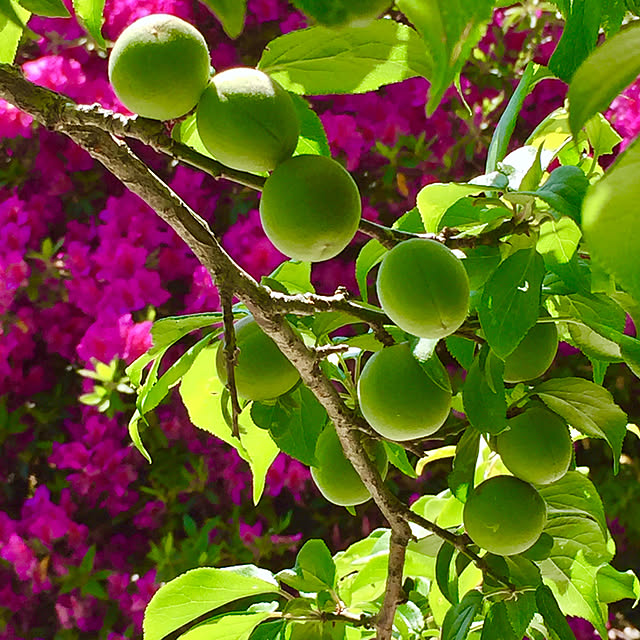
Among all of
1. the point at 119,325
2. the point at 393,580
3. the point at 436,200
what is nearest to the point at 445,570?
the point at 393,580

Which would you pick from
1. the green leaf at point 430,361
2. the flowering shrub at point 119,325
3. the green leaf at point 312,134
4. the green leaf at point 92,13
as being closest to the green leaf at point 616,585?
the green leaf at point 430,361

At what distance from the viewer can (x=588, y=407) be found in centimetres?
45

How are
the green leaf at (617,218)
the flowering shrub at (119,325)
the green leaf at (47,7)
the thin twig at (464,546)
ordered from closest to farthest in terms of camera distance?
the green leaf at (617,218)
the green leaf at (47,7)
the thin twig at (464,546)
the flowering shrub at (119,325)

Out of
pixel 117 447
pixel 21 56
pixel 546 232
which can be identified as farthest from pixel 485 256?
pixel 21 56

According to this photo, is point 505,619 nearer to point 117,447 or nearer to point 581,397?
point 581,397

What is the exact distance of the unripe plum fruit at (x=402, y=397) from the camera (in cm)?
41

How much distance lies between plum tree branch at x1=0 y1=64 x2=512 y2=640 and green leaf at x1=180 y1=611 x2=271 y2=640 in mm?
103

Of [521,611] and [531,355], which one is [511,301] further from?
[521,611]

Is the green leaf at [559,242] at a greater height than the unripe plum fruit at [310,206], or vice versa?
the unripe plum fruit at [310,206]

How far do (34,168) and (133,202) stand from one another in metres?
0.25

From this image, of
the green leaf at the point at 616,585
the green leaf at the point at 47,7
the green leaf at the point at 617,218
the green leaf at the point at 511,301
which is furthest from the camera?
the green leaf at the point at 616,585

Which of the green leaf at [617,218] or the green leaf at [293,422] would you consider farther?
the green leaf at [293,422]

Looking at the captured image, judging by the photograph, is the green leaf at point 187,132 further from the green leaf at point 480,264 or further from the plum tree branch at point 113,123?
the green leaf at point 480,264

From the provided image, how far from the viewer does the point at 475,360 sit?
43 cm
